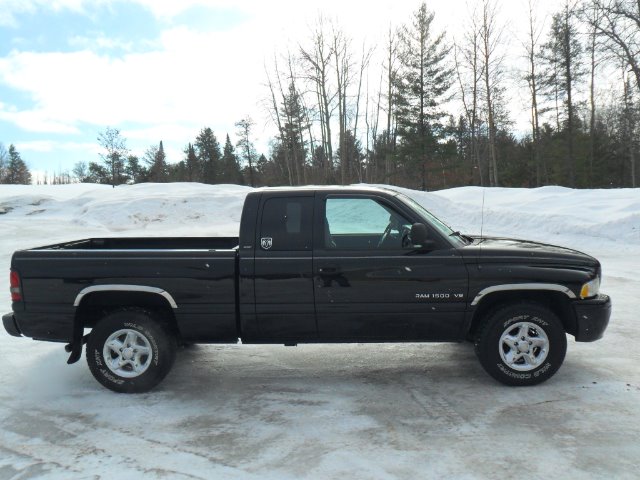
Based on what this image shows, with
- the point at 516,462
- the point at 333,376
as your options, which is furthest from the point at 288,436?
the point at 516,462

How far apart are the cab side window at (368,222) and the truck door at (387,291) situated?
0.06 ft

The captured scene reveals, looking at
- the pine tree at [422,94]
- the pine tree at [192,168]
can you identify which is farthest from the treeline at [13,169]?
the pine tree at [422,94]

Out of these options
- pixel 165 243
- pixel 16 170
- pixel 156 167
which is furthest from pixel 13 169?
pixel 165 243

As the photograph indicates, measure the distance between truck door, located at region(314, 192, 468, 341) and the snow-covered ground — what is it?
0.55 m

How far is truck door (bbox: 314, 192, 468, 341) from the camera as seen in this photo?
4.37 meters

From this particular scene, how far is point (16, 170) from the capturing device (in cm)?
8094

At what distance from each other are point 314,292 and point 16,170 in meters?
91.7

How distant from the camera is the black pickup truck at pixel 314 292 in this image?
438 cm

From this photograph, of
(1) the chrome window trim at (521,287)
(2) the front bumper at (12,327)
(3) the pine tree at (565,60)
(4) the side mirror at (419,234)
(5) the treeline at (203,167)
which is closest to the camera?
(4) the side mirror at (419,234)

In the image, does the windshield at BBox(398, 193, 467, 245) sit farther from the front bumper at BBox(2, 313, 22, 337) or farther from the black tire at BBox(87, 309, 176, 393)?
the front bumper at BBox(2, 313, 22, 337)

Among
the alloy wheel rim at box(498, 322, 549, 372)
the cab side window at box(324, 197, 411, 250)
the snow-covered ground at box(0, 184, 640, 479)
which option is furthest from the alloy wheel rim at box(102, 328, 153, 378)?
the alloy wheel rim at box(498, 322, 549, 372)

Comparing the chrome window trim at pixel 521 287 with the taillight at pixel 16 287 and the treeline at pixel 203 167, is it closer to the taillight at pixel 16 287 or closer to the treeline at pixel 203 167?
the taillight at pixel 16 287

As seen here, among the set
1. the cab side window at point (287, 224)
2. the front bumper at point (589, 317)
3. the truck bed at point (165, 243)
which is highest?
the cab side window at point (287, 224)

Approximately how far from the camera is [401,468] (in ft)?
10.4
